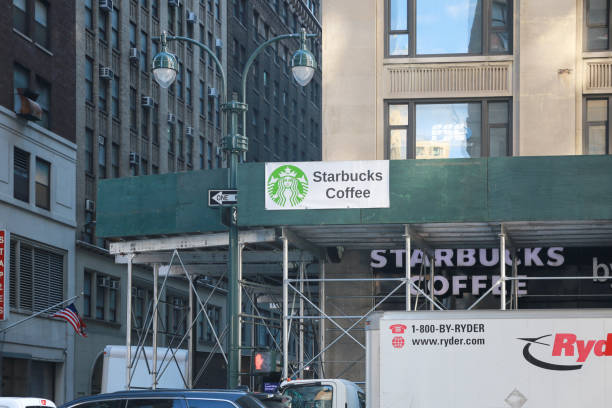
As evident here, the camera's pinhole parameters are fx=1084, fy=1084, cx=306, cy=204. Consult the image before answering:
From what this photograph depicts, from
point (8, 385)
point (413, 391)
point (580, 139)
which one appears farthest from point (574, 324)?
point (8, 385)

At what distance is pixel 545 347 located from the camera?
16984mm

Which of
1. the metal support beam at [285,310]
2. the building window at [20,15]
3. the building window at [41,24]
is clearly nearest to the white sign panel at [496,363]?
the metal support beam at [285,310]

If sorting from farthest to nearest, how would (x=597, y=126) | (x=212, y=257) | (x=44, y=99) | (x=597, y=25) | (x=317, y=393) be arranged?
(x=44, y=99) → (x=212, y=257) → (x=597, y=25) → (x=597, y=126) → (x=317, y=393)

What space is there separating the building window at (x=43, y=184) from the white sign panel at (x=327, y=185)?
21.4 metres

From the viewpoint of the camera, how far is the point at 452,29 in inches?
1191

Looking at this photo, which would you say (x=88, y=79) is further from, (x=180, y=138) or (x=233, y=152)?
(x=233, y=152)

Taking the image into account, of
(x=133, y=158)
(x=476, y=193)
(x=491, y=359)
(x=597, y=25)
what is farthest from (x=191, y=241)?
(x=133, y=158)

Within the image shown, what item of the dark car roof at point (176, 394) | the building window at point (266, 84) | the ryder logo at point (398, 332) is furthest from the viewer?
the building window at point (266, 84)

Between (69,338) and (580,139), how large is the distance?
25.6m

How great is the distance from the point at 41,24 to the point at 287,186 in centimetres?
2363

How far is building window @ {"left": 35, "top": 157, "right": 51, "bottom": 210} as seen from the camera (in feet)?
146

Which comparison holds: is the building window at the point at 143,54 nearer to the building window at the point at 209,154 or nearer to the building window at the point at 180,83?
the building window at the point at 180,83

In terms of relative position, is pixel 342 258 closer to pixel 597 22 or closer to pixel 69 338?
pixel 597 22

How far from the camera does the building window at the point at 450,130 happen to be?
2995cm
